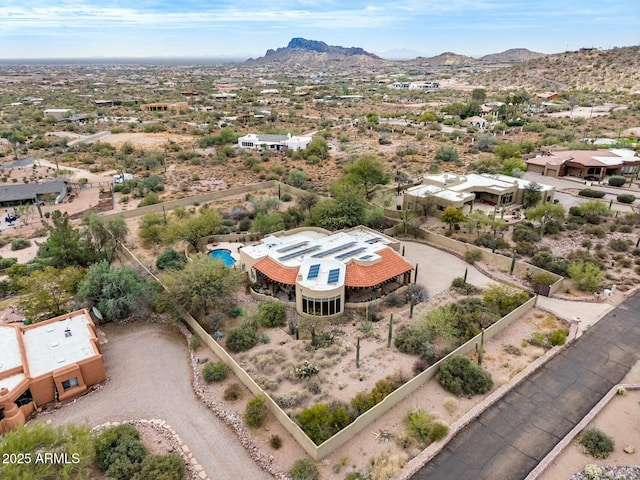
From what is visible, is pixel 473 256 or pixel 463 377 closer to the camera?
pixel 463 377

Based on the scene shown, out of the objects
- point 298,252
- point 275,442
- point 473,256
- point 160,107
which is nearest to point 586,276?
point 473,256

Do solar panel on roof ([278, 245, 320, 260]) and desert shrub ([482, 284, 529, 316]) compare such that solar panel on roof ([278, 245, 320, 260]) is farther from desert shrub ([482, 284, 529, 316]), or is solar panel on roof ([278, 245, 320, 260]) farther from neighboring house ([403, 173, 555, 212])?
neighboring house ([403, 173, 555, 212])

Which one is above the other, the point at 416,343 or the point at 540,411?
the point at 416,343

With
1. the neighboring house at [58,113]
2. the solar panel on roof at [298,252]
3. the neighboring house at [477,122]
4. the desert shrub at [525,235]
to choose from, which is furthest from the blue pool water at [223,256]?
the neighboring house at [58,113]

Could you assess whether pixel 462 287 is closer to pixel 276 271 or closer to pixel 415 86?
pixel 276 271

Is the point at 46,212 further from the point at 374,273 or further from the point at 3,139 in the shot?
the point at 3,139

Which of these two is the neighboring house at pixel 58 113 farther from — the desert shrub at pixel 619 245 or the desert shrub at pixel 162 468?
the desert shrub at pixel 619 245

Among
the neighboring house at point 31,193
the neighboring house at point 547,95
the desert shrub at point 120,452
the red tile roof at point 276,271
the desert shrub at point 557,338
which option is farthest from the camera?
the neighboring house at point 547,95
